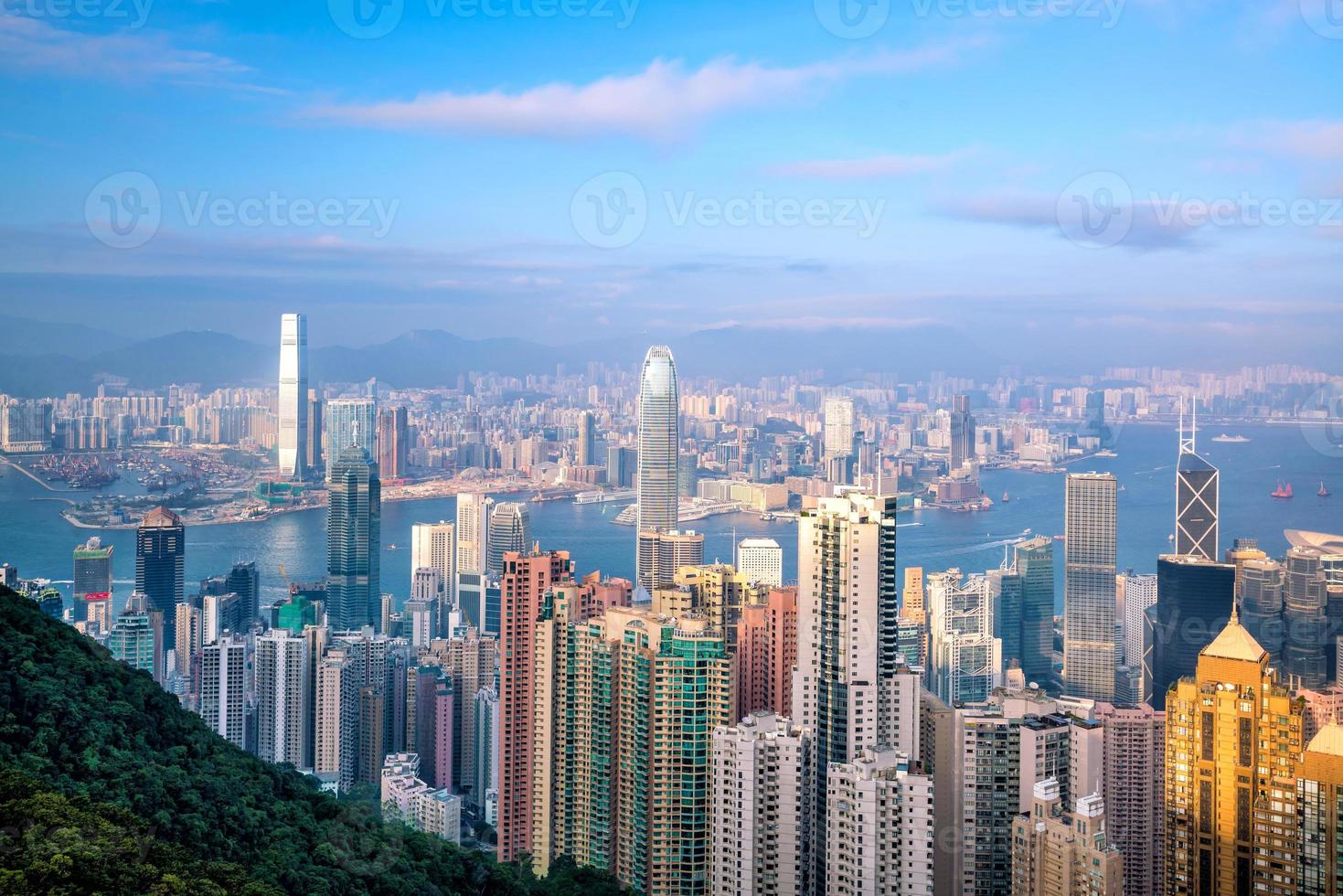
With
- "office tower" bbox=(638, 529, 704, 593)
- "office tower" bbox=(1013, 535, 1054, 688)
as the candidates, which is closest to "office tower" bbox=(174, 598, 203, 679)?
"office tower" bbox=(638, 529, 704, 593)

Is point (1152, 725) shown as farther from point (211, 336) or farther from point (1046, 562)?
point (211, 336)

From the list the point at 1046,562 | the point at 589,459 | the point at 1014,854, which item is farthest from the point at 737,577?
the point at 589,459

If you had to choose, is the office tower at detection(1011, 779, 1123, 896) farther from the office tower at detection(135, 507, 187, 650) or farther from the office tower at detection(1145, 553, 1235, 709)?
the office tower at detection(135, 507, 187, 650)

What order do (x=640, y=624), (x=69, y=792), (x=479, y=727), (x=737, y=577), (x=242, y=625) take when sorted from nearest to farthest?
(x=69, y=792) < (x=640, y=624) < (x=737, y=577) < (x=479, y=727) < (x=242, y=625)

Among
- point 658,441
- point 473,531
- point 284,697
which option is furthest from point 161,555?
point 658,441

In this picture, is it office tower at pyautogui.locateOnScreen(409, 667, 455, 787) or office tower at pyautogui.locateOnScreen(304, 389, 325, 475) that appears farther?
office tower at pyautogui.locateOnScreen(304, 389, 325, 475)

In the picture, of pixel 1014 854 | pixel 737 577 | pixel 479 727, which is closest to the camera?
pixel 1014 854
